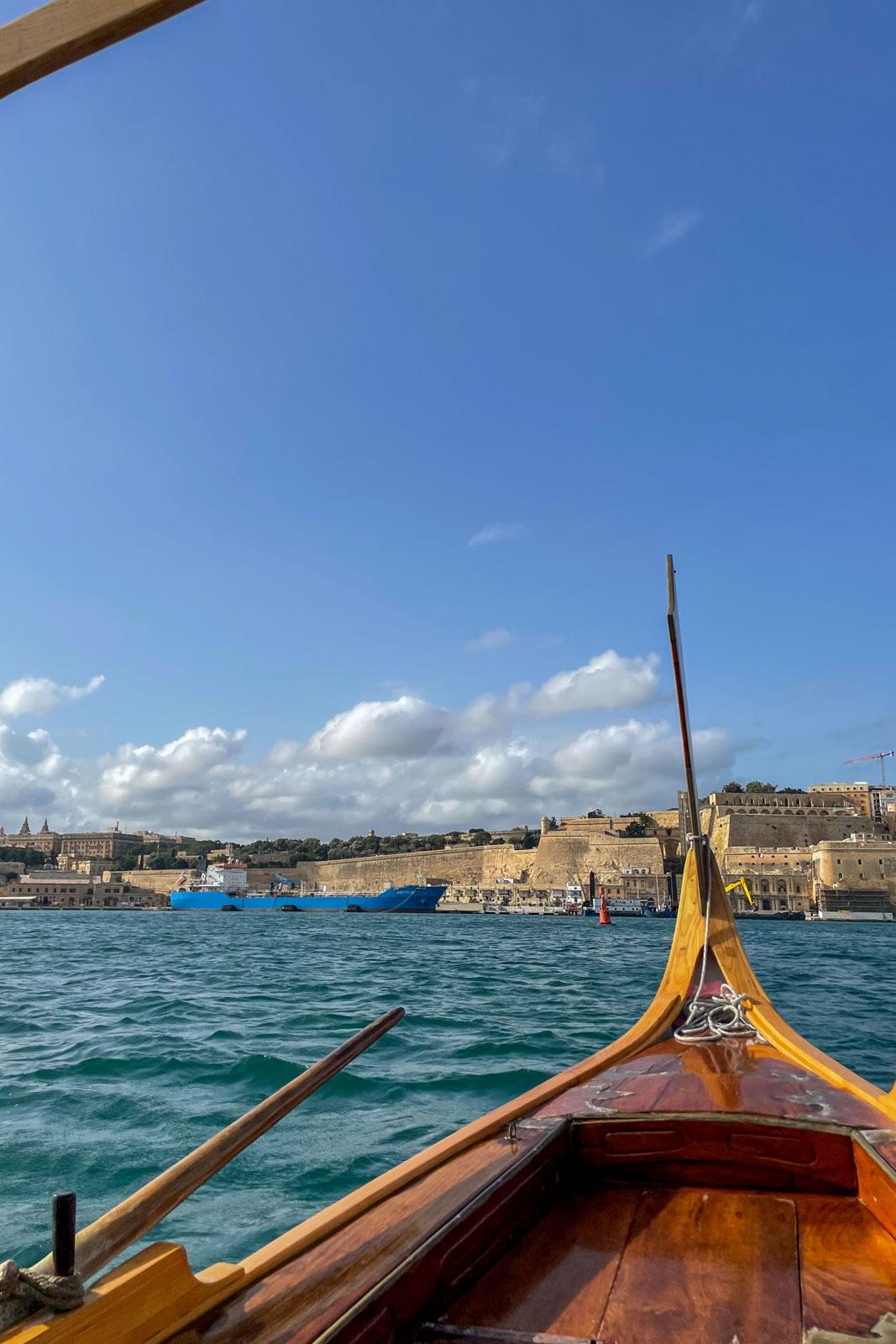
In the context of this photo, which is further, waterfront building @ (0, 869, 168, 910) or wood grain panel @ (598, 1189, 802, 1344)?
waterfront building @ (0, 869, 168, 910)

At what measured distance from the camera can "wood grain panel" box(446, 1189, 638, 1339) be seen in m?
1.79

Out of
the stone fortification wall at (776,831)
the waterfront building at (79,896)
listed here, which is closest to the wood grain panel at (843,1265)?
the stone fortification wall at (776,831)

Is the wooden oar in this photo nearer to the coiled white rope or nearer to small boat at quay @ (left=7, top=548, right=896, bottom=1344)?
small boat at quay @ (left=7, top=548, right=896, bottom=1344)

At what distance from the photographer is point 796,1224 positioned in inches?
90.1

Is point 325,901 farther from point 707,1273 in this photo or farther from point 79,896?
point 707,1273

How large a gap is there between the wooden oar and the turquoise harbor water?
82.0 inches

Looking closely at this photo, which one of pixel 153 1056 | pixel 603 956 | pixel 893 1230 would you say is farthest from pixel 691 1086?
pixel 603 956

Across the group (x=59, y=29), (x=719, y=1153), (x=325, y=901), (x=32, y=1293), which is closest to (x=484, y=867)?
(x=325, y=901)

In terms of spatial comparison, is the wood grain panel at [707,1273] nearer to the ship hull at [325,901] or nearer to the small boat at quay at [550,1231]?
the small boat at quay at [550,1231]

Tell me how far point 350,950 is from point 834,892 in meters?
39.1

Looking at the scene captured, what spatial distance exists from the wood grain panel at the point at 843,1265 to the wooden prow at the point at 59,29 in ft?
9.41

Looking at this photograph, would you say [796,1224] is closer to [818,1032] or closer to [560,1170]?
[560,1170]

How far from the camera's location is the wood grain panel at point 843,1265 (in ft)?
5.85

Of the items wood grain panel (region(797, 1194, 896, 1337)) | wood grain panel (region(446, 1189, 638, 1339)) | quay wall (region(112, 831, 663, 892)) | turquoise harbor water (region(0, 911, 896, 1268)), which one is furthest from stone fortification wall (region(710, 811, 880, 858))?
wood grain panel (region(446, 1189, 638, 1339))
